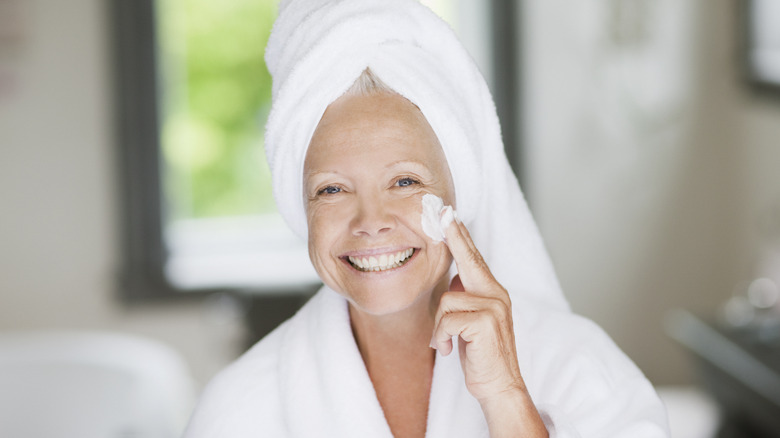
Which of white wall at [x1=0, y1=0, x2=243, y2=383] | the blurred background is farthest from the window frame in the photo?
white wall at [x1=0, y1=0, x2=243, y2=383]

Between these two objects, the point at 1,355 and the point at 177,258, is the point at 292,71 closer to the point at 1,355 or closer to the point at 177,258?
the point at 1,355

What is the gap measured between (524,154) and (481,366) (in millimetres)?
2525

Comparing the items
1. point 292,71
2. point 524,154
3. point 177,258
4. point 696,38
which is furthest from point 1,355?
point 696,38

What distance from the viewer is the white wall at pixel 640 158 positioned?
10.5 ft

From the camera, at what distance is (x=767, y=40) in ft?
9.20

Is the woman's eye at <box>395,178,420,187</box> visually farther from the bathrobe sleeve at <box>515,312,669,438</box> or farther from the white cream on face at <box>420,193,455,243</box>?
the bathrobe sleeve at <box>515,312,669,438</box>

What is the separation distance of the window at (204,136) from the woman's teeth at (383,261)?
219 cm

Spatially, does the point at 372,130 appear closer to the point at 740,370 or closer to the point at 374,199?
the point at 374,199

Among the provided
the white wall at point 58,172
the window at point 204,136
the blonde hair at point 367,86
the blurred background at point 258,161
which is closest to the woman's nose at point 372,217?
the blonde hair at point 367,86

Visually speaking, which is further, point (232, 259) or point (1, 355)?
point (232, 259)

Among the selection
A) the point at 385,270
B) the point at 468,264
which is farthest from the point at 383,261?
the point at 468,264

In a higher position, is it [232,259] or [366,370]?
[232,259]

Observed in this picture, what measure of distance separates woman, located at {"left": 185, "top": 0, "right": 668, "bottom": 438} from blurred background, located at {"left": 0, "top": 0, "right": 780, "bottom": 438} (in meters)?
1.95

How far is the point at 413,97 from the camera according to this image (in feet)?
2.94
